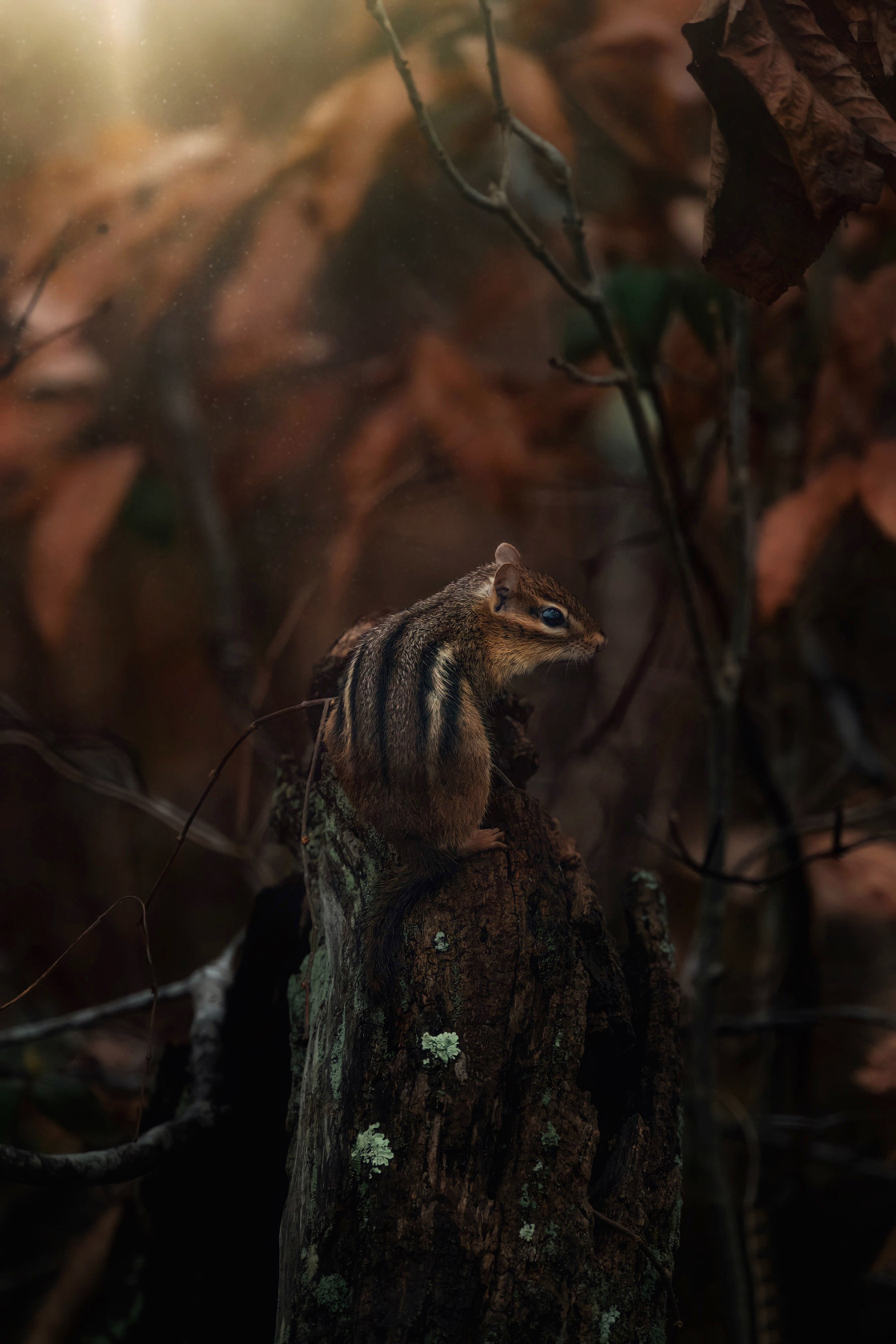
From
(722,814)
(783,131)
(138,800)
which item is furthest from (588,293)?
(138,800)

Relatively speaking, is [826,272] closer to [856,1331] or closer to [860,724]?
[860,724]

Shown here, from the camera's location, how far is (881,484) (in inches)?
51.6

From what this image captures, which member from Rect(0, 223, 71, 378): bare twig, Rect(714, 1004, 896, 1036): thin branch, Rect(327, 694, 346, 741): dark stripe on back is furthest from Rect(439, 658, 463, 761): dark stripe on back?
Rect(714, 1004, 896, 1036): thin branch

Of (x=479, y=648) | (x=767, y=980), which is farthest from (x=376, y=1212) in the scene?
(x=767, y=980)

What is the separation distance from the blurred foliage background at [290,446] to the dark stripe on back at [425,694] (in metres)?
0.25

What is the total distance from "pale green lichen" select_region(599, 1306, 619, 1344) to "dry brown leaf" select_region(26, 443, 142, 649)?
96 cm

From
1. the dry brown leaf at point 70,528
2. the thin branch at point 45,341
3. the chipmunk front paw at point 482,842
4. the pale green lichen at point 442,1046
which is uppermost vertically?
the thin branch at point 45,341

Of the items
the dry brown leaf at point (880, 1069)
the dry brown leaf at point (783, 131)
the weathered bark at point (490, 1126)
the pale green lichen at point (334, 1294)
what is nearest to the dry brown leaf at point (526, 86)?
the dry brown leaf at point (783, 131)

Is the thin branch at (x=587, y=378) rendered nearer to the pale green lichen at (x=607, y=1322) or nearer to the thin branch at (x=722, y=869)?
the thin branch at (x=722, y=869)

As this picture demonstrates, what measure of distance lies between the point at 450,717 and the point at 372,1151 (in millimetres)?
356

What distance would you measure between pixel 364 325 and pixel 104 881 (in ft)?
2.78

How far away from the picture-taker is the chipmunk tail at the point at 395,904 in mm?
717

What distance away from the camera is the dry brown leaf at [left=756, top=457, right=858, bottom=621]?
1.37 meters

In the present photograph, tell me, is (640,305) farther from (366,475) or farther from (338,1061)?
(338,1061)
